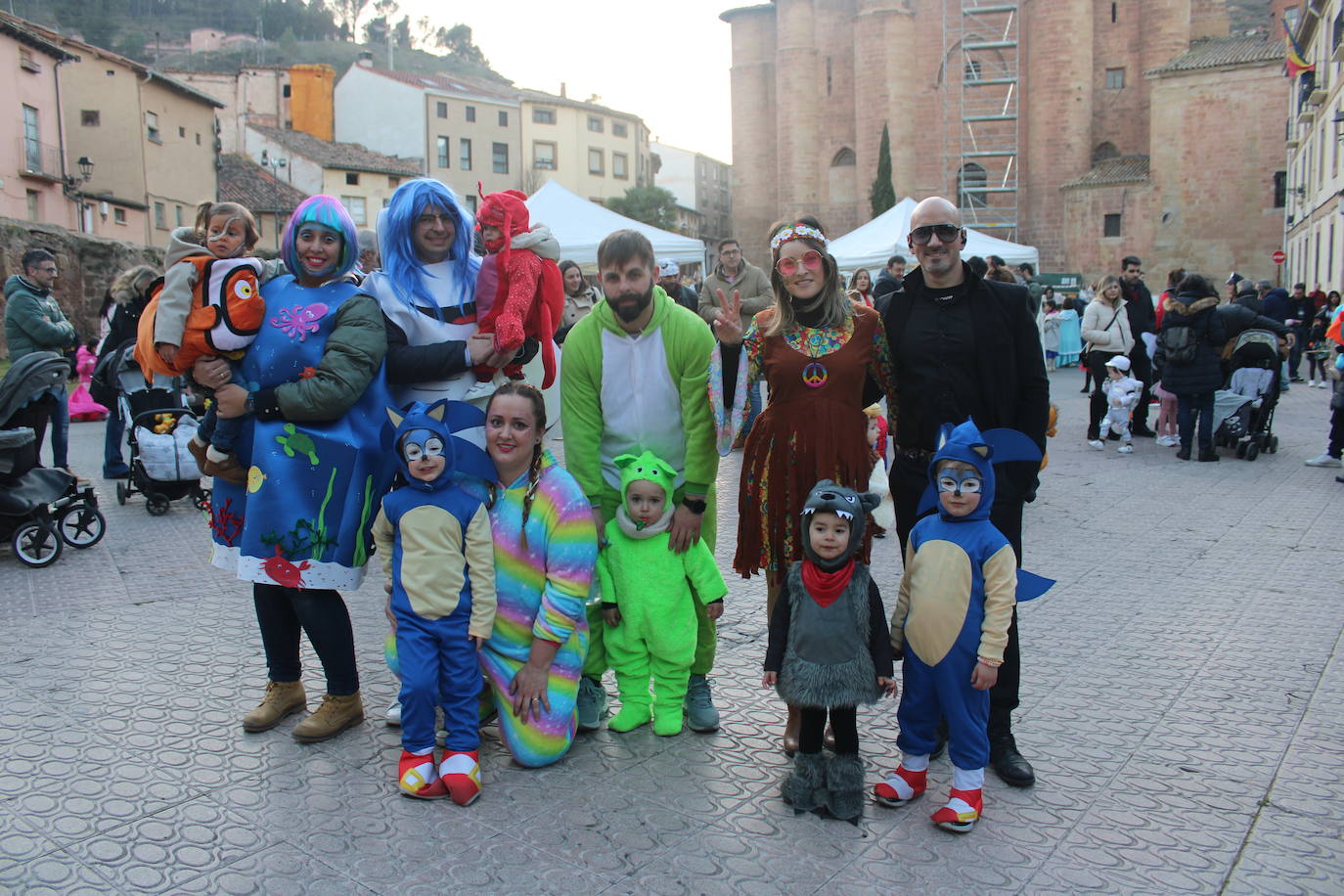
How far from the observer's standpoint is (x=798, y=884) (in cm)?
281

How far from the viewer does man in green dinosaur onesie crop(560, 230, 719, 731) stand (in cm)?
378

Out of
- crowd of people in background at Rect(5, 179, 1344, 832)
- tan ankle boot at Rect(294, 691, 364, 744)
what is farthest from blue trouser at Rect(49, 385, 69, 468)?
tan ankle boot at Rect(294, 691, 364, 744)

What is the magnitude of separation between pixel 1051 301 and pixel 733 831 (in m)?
24.2

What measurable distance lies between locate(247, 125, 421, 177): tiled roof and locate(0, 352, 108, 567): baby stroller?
4292cm

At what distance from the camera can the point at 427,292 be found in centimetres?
383

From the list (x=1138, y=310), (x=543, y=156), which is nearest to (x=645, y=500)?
(x=1138, y=310)

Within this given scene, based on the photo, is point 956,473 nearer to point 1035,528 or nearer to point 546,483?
point 546,483

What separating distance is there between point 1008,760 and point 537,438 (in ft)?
6.46

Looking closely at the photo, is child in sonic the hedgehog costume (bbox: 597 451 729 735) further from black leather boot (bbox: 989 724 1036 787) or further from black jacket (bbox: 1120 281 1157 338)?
black jacket (bbox: 1120 281 1157 338)

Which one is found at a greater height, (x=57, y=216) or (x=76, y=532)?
(x=57, y=216)

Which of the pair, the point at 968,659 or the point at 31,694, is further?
the point at 31,694

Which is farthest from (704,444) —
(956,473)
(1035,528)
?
(1035,528)

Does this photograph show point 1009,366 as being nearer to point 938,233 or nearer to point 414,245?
point 938,233

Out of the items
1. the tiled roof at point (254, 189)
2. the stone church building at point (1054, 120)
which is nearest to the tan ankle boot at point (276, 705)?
the tiled roof at point (254, 189)
